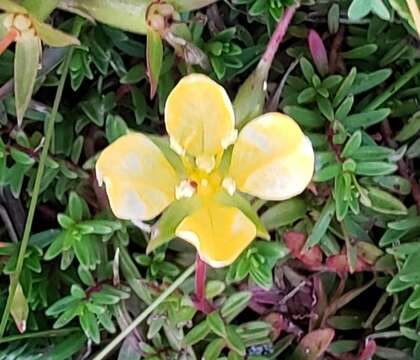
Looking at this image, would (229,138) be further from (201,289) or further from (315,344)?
(315,344)

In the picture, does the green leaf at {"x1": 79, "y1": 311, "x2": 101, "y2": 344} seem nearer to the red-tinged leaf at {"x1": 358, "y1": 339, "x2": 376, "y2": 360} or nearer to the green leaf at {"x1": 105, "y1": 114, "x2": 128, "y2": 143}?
the green leaf at {"x1": 105, "y1": 114, "x2": 128, "y2": 143}

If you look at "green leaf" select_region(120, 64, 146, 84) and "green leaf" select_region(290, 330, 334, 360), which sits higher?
"green leaf" select_region(120, 64, 146, 84)

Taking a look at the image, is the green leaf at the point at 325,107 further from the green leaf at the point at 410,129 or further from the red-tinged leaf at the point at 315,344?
the red-tinged leaf at the point at 315,344

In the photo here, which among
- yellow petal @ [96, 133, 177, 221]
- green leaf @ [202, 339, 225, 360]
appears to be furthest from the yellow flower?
green leaf @ [202, 339, 225, 360]

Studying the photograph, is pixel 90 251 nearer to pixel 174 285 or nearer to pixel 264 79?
pixel 174 285

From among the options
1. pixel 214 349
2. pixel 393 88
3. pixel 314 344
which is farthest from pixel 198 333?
pixel 393 88

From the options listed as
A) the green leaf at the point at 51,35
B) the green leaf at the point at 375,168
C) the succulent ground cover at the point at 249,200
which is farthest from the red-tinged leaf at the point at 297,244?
the green leaf at the point at 51,35

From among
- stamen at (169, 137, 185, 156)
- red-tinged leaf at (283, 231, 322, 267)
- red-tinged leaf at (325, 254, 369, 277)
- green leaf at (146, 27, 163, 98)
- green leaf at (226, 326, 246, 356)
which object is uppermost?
green leaf at (146, 27, 163, 98)

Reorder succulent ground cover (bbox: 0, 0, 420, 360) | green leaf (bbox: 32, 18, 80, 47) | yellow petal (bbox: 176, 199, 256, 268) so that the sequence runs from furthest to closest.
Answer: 1. succulent ground cover (bbox: 0, 0, 420, 360)
2. green leaf (bbox: 32, 18, 80, 47)
3. yellow petal (bbox: 176, 199, 256, 268)
